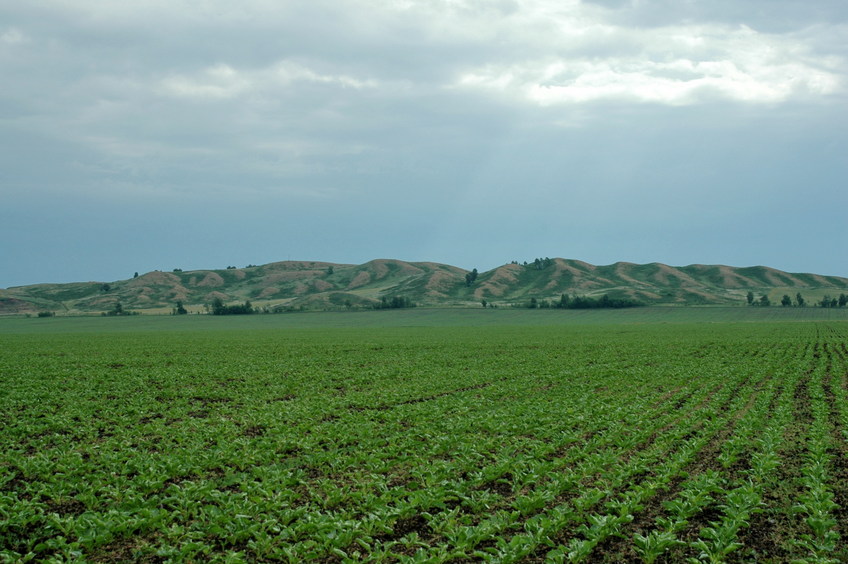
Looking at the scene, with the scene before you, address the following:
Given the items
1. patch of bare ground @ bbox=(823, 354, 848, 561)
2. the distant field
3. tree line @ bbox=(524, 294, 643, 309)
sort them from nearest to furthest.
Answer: patch of bare ground @ bbox=(823, 354, 848, 561) < the distant field < tree line @ bbox=(524, 294, 643, 309)

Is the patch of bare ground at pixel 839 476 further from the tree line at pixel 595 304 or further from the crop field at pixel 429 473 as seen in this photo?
the tree line at pixel 595 304

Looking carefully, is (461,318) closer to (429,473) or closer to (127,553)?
(429,473)

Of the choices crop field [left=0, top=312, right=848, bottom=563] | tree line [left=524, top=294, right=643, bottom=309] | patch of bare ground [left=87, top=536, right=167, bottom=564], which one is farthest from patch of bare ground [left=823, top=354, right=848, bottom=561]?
tree line [left=524, top=294, right=643, bottom=309]

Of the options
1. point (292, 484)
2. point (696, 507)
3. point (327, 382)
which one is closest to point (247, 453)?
point (292, 484)

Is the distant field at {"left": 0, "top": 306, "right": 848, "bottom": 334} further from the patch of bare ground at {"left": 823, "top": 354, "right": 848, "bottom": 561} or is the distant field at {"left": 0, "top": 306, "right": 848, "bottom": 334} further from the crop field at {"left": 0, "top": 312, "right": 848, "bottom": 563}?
the patch of bare ground at {"left": 823, "top": 354, "right": 848, "bottom": 561}

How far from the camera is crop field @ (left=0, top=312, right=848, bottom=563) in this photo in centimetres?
888

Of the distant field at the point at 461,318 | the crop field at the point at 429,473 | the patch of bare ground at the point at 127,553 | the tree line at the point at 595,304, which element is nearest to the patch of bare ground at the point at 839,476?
the crop field at the point at 429,473

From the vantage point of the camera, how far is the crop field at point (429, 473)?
8.88 meters

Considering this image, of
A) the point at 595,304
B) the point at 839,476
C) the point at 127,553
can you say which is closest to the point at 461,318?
the point at 595,304

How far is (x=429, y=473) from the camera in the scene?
12.5m

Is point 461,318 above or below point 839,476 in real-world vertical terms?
below

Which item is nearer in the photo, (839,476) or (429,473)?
(839,476)

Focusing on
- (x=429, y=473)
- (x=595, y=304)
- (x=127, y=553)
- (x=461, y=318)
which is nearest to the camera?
(x=127, y=553)

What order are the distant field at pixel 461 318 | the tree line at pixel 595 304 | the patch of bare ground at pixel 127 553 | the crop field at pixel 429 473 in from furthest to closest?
the tree line at pixel 595 304 < the distant field at pixel 461 318 < the crop field at pixel 429 473 < the patch of bare ground at pixel 127 553
